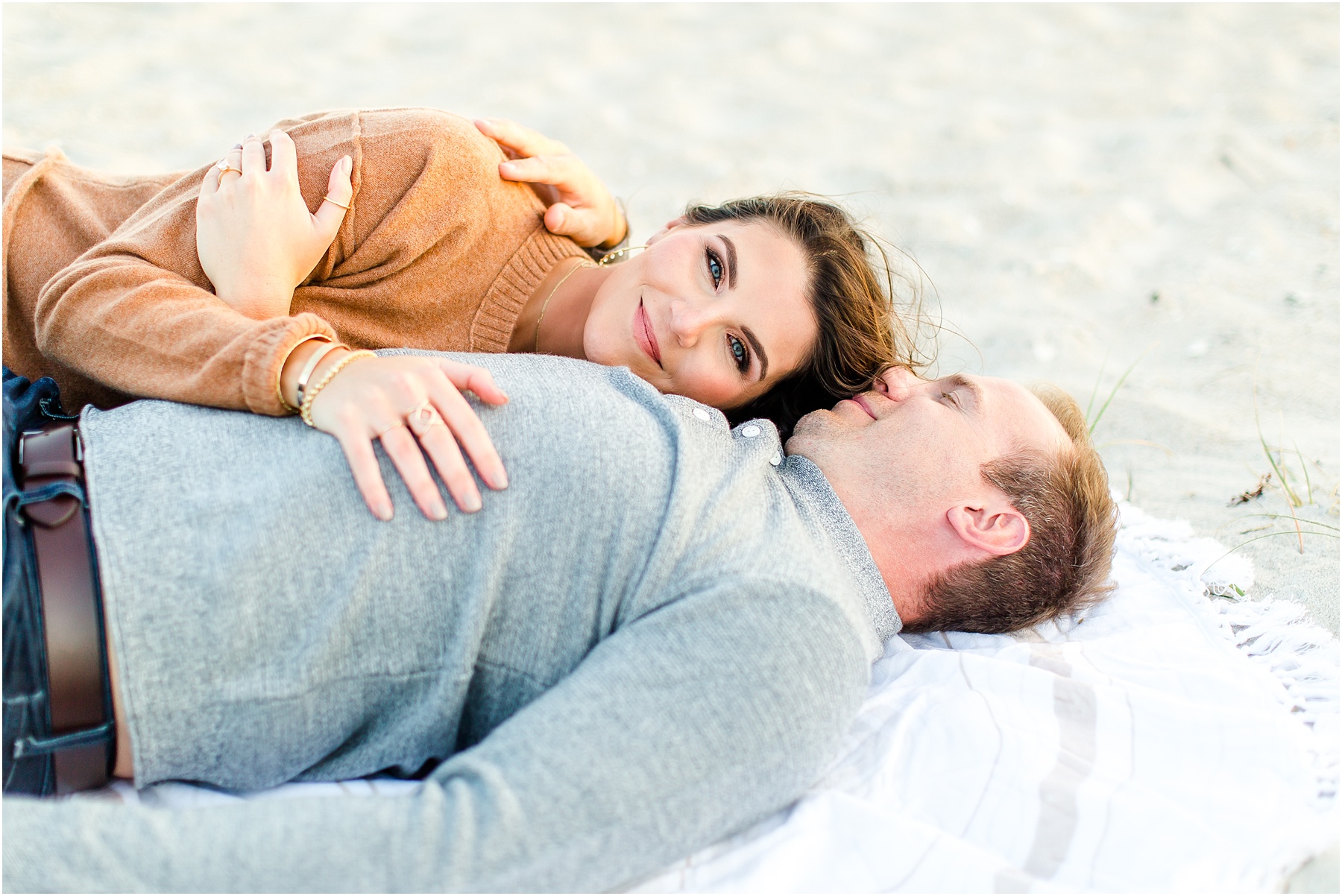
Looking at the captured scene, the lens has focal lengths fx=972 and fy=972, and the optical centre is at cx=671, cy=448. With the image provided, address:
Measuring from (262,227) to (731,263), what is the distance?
117cm

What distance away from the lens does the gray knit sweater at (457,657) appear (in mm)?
1456

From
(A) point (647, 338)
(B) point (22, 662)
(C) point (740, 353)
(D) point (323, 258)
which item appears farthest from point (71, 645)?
(C) point (740, 353)

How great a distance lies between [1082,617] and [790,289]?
3.78ft

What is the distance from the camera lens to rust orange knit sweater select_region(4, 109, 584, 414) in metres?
2.13

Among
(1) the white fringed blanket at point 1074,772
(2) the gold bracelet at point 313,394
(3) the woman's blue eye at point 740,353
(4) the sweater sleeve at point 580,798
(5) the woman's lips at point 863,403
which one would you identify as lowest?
(1) the white fringed blanket at point 1074,772

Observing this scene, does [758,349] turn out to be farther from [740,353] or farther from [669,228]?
[669,228]

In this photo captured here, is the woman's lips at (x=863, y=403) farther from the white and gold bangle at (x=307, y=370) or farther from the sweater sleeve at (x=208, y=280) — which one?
the white and gold bangle at (x=307, y=370)

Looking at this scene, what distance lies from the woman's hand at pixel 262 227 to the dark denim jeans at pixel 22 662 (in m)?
0.75

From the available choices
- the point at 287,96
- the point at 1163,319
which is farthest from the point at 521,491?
the point at 287,96

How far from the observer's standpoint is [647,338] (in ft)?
8.52

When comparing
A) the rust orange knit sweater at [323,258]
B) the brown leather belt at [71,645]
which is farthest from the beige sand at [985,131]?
the brown leather belt at [71,645]

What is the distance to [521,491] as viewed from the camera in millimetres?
1799

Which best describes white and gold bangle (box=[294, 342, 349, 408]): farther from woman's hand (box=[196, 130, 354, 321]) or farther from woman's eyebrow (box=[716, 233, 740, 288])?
woman's eyebrow (box=[716, 233, 740, 288])

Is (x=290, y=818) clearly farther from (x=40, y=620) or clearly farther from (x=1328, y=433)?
(x=1328, y=433)
